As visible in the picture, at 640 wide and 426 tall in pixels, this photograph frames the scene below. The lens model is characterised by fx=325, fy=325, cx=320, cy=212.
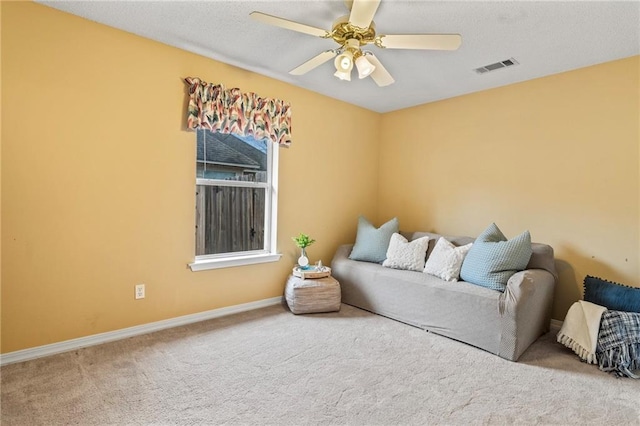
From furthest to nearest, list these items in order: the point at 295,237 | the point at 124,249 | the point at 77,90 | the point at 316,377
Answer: the point at 295,237 < the point at 124,249 < the point at 77,90 < the point at 316,377

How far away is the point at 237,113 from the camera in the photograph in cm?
321

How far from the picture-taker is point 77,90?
7.99ft

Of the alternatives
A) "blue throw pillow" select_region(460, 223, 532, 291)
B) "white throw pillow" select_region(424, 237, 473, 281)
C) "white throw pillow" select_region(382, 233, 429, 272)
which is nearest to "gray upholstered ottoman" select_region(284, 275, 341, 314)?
"white throw pillow" select_region(382, 233, 429, 272)

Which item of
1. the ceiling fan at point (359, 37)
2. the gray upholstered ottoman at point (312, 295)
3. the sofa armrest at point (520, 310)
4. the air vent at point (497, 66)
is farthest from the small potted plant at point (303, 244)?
the air vent at point (497, 66)

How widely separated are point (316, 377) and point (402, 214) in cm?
283

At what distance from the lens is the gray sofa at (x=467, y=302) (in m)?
2.53

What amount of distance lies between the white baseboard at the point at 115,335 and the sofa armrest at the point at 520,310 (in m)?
2.33

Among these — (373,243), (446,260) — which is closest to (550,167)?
(446,260)

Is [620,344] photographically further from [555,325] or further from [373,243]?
[373,243]

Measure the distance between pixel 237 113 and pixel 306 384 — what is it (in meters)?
2.47

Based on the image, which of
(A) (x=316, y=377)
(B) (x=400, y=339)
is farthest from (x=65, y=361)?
(B) (x=400, y=339)

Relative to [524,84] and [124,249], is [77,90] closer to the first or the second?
[124,249]

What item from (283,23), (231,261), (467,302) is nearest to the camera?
(283,23)

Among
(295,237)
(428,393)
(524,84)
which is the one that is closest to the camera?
(428,393)
